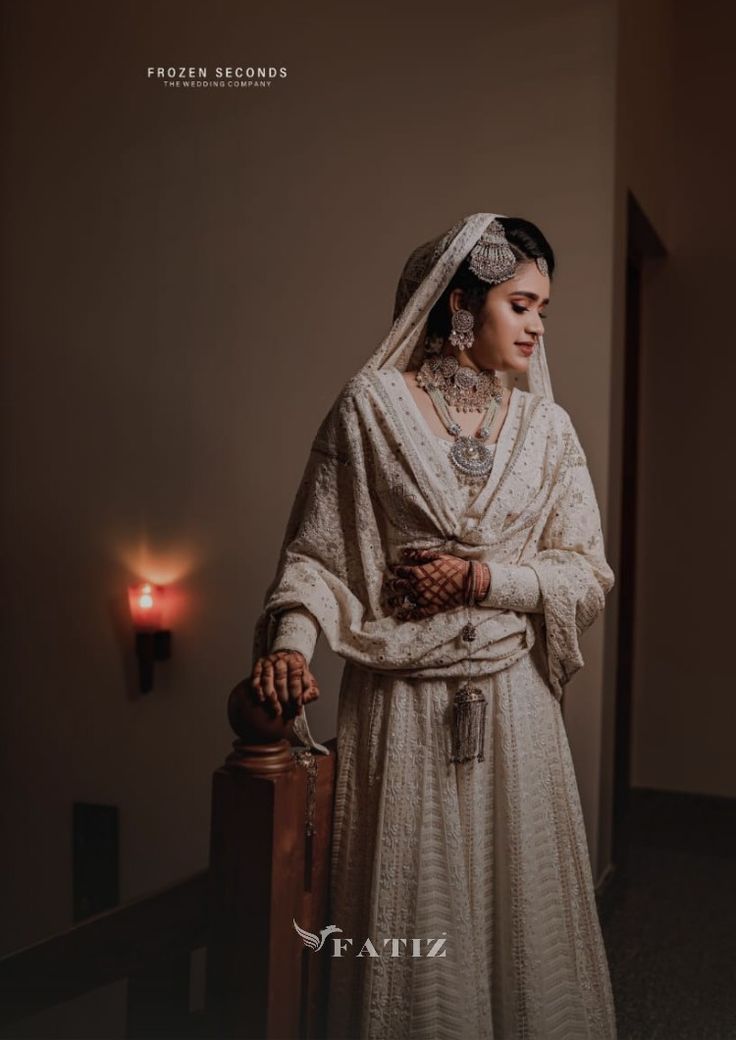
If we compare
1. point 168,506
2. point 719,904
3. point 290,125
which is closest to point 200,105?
point 290,125

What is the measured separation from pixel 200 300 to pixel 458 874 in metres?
2.20

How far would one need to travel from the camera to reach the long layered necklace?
5.72 ft

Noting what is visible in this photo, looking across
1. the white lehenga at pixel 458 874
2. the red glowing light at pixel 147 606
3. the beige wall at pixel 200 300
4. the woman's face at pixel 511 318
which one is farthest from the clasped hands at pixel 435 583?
the red glowing light at pixel 147 606

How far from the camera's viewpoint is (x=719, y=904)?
9.45 ft

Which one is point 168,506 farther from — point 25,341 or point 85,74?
point 85,74

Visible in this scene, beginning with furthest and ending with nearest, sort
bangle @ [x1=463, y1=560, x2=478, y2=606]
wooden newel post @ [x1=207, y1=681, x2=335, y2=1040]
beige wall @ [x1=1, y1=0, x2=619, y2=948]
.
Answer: beige wall @ [x1=1, y1=0, x2=619, y2=948], bangle @ [x1=463, y1=560, x2=478, y2=606], wooden newel post @ [x1=207, y1=681, x2=335, y2=1040]

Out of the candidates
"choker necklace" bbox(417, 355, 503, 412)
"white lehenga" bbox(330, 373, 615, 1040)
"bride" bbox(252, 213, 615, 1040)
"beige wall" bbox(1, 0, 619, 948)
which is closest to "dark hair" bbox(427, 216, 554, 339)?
"bride" bbox(252, 213, 615, 1040)

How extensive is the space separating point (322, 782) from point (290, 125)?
2.16 metres

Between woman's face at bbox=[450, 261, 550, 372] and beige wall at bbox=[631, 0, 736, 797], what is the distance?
2.15 metres

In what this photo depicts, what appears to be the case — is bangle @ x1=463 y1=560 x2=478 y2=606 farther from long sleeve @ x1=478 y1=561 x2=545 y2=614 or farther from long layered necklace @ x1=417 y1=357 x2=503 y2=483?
long layered necklace @ x1=417 y1=357 x2=503 y2=483

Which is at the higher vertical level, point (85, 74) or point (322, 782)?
point (85, 74)

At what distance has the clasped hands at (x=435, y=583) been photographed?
163 cm

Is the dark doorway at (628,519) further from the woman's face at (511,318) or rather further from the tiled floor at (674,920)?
the woman's face at (511,318)

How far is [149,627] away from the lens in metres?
3.36
